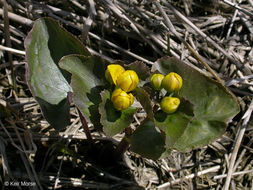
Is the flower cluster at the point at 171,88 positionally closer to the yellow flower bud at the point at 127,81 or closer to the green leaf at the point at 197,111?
the green leaf at the point at 197,111

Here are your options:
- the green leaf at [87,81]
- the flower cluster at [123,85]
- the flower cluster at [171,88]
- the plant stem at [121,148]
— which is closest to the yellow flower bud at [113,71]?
the flower cluster at [123,85]

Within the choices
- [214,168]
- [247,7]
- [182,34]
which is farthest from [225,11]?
[214,168]

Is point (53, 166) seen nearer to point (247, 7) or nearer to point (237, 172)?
point (237, 172)

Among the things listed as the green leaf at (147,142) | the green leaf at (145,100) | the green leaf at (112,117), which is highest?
the green leaf at (145,100)

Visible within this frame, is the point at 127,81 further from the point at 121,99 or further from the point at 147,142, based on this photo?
the point at 147,142

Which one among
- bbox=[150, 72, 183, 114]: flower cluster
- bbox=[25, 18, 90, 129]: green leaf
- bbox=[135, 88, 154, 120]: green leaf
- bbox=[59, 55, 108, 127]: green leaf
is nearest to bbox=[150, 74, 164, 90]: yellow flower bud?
bbox=[150, 72, 183, 114]: flower cluster

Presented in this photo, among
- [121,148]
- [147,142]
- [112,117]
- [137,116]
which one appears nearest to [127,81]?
[112,117]
